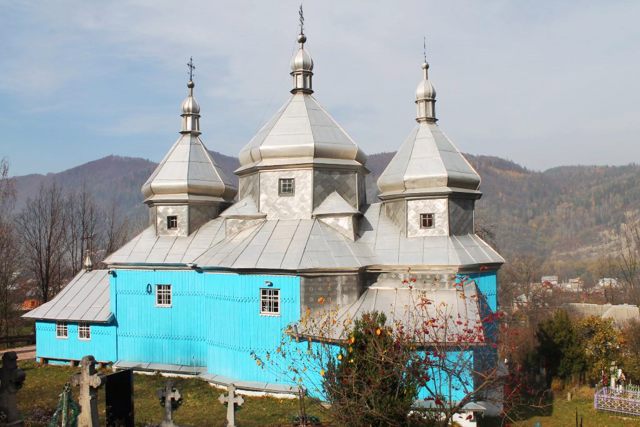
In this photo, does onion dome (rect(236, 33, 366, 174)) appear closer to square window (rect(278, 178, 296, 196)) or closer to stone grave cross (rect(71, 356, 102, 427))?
square window (rect(278, 178, 296, 196))

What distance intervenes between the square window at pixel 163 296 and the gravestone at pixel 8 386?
1021 centimetres

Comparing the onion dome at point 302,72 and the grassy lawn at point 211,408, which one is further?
the onion dome at point 302,72

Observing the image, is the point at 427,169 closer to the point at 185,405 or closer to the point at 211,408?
the point at 211,408

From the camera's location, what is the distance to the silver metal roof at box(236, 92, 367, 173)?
1812 cm

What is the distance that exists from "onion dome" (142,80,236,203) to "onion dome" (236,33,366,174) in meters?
1.81

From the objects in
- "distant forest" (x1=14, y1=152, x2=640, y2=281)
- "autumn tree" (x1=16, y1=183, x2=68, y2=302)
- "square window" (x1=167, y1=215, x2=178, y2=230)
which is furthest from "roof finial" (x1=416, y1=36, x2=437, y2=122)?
"distant forest" (x1=14, y1=152, x2=640, y2=281)

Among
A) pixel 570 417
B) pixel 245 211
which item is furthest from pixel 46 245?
pixel 570 417

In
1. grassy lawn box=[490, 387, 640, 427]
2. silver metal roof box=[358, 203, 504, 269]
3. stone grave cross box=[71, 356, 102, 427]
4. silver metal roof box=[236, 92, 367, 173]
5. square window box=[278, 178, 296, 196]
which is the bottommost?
grassy lawn box=[490, 387, 640, 427]

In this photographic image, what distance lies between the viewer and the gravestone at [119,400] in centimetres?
1041

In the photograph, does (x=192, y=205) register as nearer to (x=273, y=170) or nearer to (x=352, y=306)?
(x=273, y=170)

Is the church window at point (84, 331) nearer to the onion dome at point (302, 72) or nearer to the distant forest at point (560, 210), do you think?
the onion dome at point (302, 72)

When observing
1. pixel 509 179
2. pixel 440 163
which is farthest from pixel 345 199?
pixel 509 179

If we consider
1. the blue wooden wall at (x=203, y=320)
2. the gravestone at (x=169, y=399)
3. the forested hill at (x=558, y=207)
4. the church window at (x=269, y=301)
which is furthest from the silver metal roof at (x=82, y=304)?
the forested hill at (x=558, y=207)

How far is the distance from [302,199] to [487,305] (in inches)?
250
